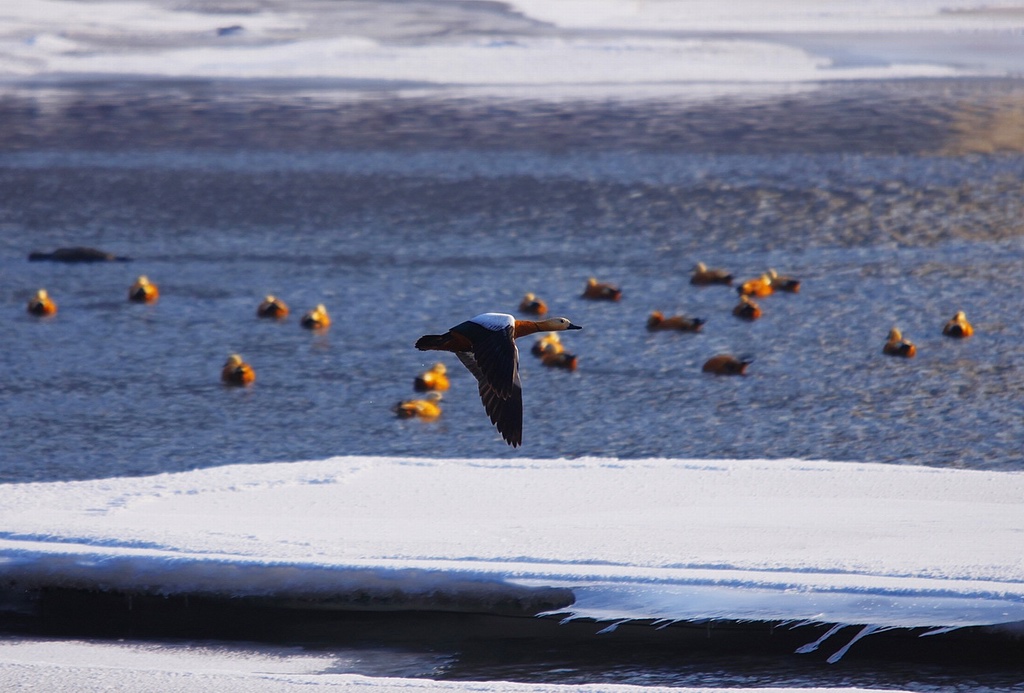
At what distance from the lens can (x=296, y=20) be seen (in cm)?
3484

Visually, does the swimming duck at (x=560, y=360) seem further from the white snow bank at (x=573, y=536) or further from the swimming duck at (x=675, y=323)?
the white snow bank at (x=573, y=536)

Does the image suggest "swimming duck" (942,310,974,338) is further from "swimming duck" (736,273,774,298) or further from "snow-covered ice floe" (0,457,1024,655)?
"snow-covered ice floe" (0,457,1024,655)

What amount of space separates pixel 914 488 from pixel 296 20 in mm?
30262

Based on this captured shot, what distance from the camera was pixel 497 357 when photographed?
498cm

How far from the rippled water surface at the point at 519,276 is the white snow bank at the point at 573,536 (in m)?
0.88

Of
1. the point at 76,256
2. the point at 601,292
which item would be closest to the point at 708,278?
the point at 601,292

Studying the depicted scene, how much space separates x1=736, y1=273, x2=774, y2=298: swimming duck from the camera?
11305 millimetres

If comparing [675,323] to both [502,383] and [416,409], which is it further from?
[502,383]

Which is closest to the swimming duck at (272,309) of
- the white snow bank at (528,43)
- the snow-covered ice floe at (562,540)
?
the snow-covered ice floe at (562,540)

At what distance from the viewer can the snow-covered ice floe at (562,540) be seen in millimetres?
5289

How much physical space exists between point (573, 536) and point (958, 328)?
504cm

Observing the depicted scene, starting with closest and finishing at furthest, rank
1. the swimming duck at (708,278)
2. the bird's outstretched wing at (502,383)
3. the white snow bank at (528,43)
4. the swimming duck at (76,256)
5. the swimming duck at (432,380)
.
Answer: the bird's outstretched wing at (502,383), the swimming duck at (432,380), the swimming duck at (708,278), the swimming duck at (76,256), the white snow bank at (528,43)

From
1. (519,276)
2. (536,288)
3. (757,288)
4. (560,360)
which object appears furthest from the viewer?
(519,276)

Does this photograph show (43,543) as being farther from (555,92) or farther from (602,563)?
(555,92)
